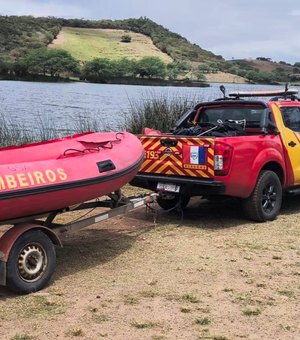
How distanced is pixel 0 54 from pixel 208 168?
5041 centimetres

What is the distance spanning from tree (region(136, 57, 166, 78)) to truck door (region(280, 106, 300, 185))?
4646 centimetres

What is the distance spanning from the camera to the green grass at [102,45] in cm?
6829

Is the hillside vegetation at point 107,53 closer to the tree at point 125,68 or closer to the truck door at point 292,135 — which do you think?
the tree at point 125,68

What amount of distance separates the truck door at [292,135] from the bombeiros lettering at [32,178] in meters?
3.99

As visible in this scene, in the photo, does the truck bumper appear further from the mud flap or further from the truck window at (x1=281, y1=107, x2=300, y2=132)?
the mud flap

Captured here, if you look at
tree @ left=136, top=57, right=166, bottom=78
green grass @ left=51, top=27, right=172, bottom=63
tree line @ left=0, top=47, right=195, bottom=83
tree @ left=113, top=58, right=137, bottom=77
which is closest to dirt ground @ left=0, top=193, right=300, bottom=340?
tree line @ left=0, top=47, right=195, bottom=83

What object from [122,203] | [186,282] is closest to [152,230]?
[122,203]

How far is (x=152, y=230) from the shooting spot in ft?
24.5

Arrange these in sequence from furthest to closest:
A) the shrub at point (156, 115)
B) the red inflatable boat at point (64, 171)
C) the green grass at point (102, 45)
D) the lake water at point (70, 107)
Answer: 1. the green grass at point (102, 45)
2. the lake water at point (70, 107)
3. the shrub at point (156, 115)
4. the red inflatable boat at point (64, 171)

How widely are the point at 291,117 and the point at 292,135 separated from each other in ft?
1.10

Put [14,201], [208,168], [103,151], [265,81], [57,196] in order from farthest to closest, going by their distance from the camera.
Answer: [265,81], [208,168], [103,151], [57,196], [14,201]

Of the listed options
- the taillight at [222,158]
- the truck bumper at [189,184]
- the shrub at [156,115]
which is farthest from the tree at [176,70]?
the taillight at [222,158]

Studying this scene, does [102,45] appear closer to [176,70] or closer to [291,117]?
[176,70]

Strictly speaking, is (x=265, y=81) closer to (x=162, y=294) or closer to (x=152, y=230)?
(x=152, y=230)
